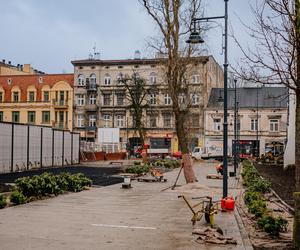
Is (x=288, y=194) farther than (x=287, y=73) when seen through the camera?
Yes

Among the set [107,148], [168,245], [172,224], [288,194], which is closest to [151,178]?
[288,194]

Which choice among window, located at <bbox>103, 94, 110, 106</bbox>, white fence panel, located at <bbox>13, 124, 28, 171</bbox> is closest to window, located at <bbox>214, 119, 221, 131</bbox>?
window, located at <bbox>103, 94, 110, 106</bbox>

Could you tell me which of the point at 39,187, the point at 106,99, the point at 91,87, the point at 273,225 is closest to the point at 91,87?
the point at 91,87

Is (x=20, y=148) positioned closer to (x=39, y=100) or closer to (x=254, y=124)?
(x=39, y=100)

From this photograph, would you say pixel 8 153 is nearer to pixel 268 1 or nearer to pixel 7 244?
pixel 7 244

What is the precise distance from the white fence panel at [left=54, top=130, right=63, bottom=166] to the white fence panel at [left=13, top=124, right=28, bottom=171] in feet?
21.2

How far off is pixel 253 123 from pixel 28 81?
3402cm

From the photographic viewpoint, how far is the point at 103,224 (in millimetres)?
11844

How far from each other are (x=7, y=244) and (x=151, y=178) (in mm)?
18109

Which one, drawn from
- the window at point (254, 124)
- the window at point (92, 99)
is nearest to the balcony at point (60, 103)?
the window at point (92, 99)

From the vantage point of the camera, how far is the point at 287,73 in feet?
28.6

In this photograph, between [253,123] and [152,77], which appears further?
[152,77]

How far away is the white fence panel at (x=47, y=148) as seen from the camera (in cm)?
3966

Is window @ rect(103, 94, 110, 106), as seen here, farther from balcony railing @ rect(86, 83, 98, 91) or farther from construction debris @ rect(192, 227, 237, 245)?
construction debris @ rect(192, 227, 237, 245)
